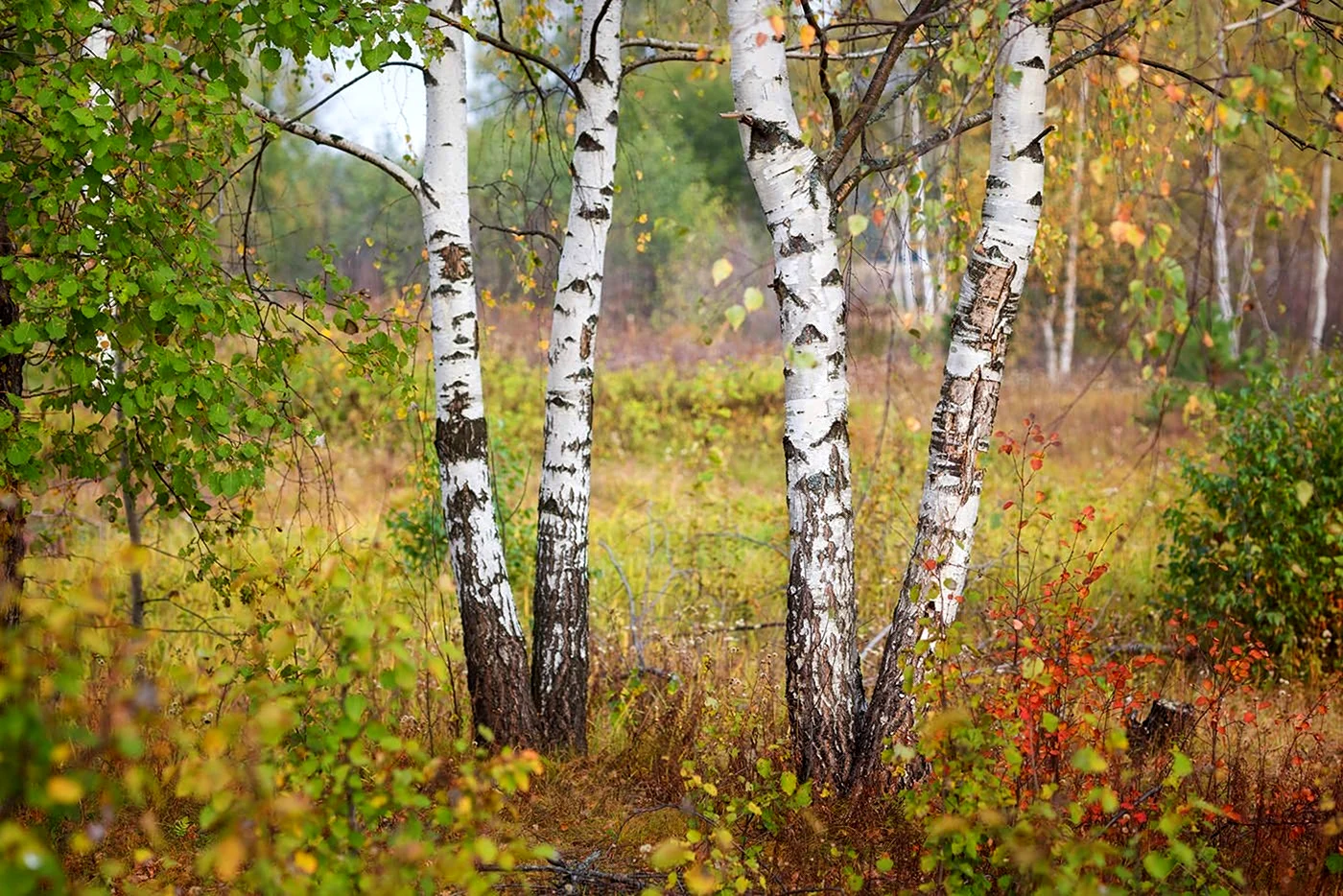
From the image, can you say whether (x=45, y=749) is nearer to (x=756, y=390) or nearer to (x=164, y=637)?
(x=164, y=637)

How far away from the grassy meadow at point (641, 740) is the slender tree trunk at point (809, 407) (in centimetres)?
37

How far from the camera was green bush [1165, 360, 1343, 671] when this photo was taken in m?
5.47

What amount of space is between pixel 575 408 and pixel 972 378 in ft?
5.34

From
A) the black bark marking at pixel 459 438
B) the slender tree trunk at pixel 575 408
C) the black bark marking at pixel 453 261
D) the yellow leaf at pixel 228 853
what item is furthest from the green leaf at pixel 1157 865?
the black bark marking at pixel 453 261

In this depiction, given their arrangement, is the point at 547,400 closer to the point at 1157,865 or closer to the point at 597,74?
the point at 597,74

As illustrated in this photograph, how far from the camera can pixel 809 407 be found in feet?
11.3

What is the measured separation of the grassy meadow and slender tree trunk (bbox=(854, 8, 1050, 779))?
0.22 m

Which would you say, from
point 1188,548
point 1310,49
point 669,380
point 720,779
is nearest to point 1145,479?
point 1188,548

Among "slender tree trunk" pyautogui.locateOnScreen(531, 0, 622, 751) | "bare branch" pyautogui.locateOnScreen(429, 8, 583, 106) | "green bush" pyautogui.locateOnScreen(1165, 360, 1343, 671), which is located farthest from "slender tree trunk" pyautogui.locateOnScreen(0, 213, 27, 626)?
"green bush" pyautogui.locateOnScreen(1165, 360, 1343, 671)

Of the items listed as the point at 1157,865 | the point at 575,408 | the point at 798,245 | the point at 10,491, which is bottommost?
the point at 1157,865

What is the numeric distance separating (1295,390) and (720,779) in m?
4.29

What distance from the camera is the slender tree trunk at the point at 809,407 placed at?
3363 millimetres

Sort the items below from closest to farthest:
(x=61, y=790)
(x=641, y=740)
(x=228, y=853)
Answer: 1. (x=61, y=790)
2. (x=228, y=853)
3. (x=641, y=740)

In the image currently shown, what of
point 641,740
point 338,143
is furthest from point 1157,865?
point 338,143
